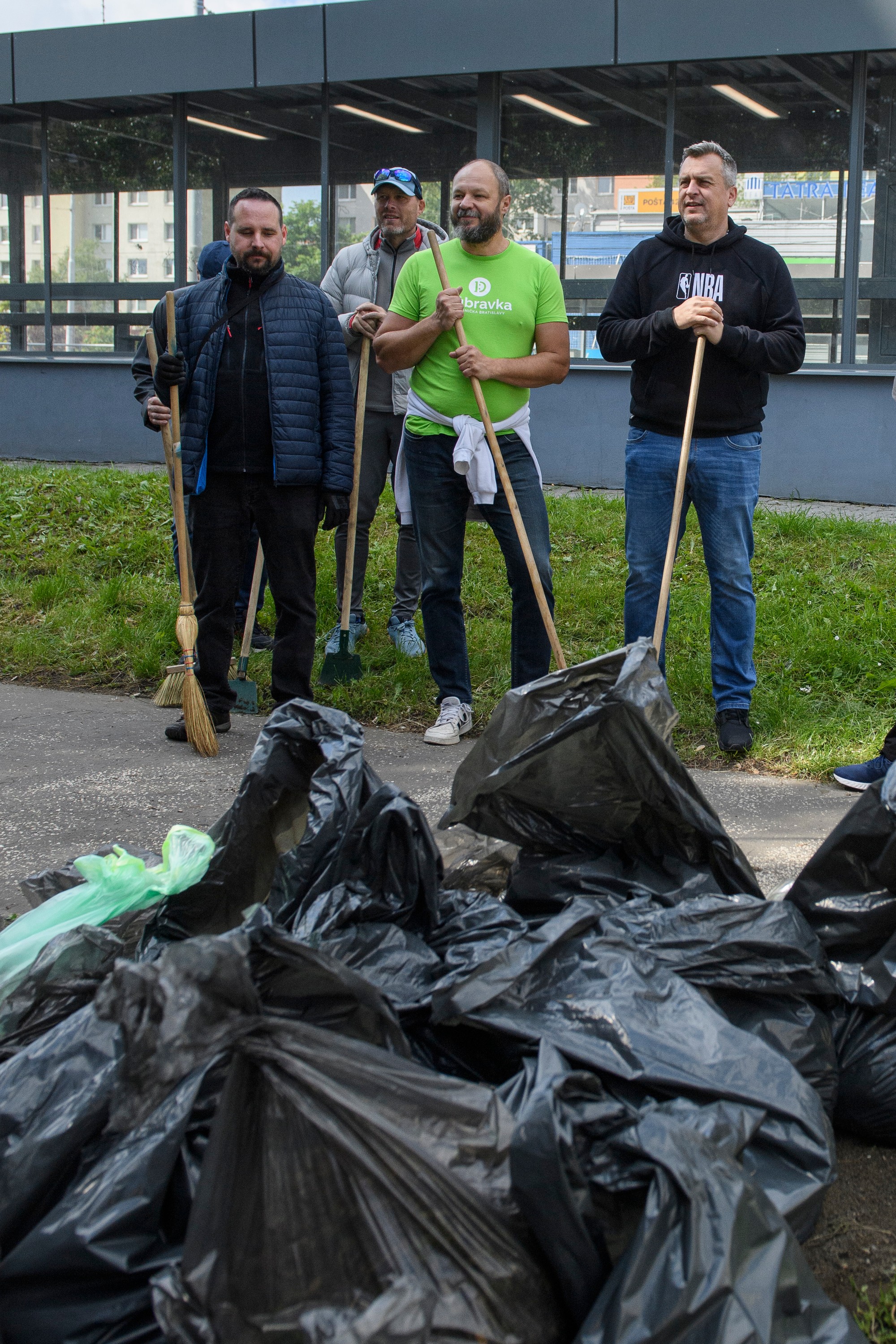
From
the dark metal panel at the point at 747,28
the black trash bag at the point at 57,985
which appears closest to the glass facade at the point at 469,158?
the dark metal panel at the point at 747,28

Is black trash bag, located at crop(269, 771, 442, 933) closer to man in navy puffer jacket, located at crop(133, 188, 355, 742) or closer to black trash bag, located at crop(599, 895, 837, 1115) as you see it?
black trash bag, located at crop(599, 895, 837, 1115)

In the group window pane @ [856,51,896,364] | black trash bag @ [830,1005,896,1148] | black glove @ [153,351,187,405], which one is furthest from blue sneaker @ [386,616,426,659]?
window pane @ [856,51,896,364]

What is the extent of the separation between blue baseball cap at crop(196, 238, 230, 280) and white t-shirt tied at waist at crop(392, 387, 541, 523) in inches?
62.7

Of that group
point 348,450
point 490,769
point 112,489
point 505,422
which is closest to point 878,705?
point 505,422

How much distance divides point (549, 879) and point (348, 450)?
2841 millimetres

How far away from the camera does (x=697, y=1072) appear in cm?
185

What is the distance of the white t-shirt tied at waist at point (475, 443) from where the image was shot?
15.3 ft

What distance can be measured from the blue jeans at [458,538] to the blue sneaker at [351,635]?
0.78 m

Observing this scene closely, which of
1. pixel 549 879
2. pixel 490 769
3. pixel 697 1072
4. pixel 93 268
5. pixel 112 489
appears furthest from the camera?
pixel 93 268

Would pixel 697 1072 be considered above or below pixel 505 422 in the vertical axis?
below

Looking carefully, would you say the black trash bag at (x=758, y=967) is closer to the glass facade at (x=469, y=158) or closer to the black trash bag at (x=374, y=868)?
the black trash bag at (x=374, y=868)

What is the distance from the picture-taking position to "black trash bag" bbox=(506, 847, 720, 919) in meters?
2.44

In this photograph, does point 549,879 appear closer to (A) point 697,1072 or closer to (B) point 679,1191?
(A) point 697,1072

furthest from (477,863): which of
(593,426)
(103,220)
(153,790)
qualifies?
(103,220)
